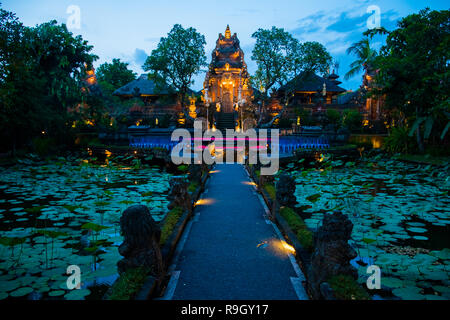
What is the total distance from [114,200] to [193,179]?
2.56 m

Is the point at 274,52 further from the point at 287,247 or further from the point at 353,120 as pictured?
the point at 287,247

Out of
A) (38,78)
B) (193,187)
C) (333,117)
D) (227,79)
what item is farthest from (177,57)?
(193,187)

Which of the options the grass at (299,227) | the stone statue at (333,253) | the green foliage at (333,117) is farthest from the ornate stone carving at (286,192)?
the green foliage at (333,117)

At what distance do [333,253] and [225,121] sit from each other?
25.3m

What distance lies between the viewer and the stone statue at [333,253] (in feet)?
9.77

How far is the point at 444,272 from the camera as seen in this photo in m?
3.61

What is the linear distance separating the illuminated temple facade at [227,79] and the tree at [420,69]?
17.3 metres

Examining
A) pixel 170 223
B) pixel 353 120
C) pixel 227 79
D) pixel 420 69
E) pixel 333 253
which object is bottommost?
pixel 170 223

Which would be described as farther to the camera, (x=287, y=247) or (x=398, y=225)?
(x=398, y=225)

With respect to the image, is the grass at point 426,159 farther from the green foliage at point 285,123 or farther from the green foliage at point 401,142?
the green foliage at point 285,123

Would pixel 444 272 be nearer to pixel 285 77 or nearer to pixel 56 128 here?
pixel 56 128

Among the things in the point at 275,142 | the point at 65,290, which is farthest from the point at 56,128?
the point at 65,290

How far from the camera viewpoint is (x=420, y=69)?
13.6 meters
